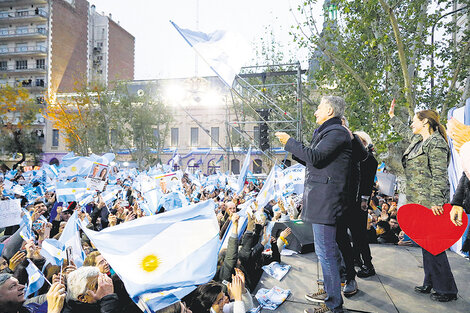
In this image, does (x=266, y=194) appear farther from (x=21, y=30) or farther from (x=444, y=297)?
(x=21, y=30)

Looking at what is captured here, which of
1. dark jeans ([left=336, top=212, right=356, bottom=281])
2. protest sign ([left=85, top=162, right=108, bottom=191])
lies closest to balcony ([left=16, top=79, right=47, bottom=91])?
protest sign ([left=85, top=162, right=108, bottom=191])

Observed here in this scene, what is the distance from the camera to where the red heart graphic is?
295 centimetres

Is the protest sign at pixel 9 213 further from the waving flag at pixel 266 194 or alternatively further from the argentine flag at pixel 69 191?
the argentine flag at pixel 69 191

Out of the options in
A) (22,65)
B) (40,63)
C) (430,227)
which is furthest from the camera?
(22,65)

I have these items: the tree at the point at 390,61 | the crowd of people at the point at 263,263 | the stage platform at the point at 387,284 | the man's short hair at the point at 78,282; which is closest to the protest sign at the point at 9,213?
the crowd of people at the point at 263,263

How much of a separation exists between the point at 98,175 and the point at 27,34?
43.6 meters

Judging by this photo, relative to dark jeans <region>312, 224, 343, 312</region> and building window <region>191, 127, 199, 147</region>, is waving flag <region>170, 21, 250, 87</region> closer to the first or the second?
dark jeans <region>312, 224, 343, 312</region>

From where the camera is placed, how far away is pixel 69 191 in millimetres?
7859

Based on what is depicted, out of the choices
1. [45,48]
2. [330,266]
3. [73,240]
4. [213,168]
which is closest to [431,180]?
[330,266]

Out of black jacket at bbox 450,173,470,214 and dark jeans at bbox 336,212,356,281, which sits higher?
black jacket at bbox 450,173,470,214

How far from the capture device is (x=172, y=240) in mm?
2744

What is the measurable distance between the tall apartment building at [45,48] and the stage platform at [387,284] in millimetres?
44020

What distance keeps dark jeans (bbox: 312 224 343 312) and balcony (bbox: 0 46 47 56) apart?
162 ft

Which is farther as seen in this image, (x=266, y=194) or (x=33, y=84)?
(x=33, y=84)
